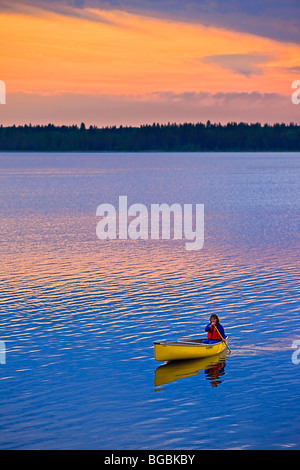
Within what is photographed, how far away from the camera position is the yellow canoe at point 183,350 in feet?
88.6

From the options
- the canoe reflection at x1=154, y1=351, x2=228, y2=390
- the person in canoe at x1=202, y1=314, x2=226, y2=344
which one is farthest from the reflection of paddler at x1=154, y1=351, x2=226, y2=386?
the person in canoe at x1=202, y1=314, x2=226, y2=344

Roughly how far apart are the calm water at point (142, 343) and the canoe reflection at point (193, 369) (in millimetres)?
87

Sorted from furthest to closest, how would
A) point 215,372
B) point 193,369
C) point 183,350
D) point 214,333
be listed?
point 214,333
point 183,350
point 193,369
point 215,372

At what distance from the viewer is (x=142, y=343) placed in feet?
98.9

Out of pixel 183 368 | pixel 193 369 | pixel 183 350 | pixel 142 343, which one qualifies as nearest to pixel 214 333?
pixel 183 350

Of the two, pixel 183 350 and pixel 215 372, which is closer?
pixel 215 372

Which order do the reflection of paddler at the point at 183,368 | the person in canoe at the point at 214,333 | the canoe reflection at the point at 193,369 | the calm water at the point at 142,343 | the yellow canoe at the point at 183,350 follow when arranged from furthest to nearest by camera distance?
the person in canoe at the point at 214,333, the yellow canoe at the point at 183,350, the reflection of paddler at the point at 183,368, the canoe reflection at the point at 193,369, the calm water at the point at 142,343

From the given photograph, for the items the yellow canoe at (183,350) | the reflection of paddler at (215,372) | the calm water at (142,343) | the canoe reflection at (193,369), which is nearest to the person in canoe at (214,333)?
the yellow canoe at (183,350)

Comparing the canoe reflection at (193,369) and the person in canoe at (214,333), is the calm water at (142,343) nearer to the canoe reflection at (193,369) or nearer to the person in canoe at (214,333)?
the canoe reflection at (193,369)

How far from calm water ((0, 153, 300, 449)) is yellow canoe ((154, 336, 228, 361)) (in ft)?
1.47

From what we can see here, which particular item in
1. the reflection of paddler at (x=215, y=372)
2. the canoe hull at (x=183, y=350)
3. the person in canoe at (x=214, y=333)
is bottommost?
the reflection of paddler at (x=215, y=372)

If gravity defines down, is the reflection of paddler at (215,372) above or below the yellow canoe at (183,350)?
below

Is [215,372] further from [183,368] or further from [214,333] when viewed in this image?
[214,333]
